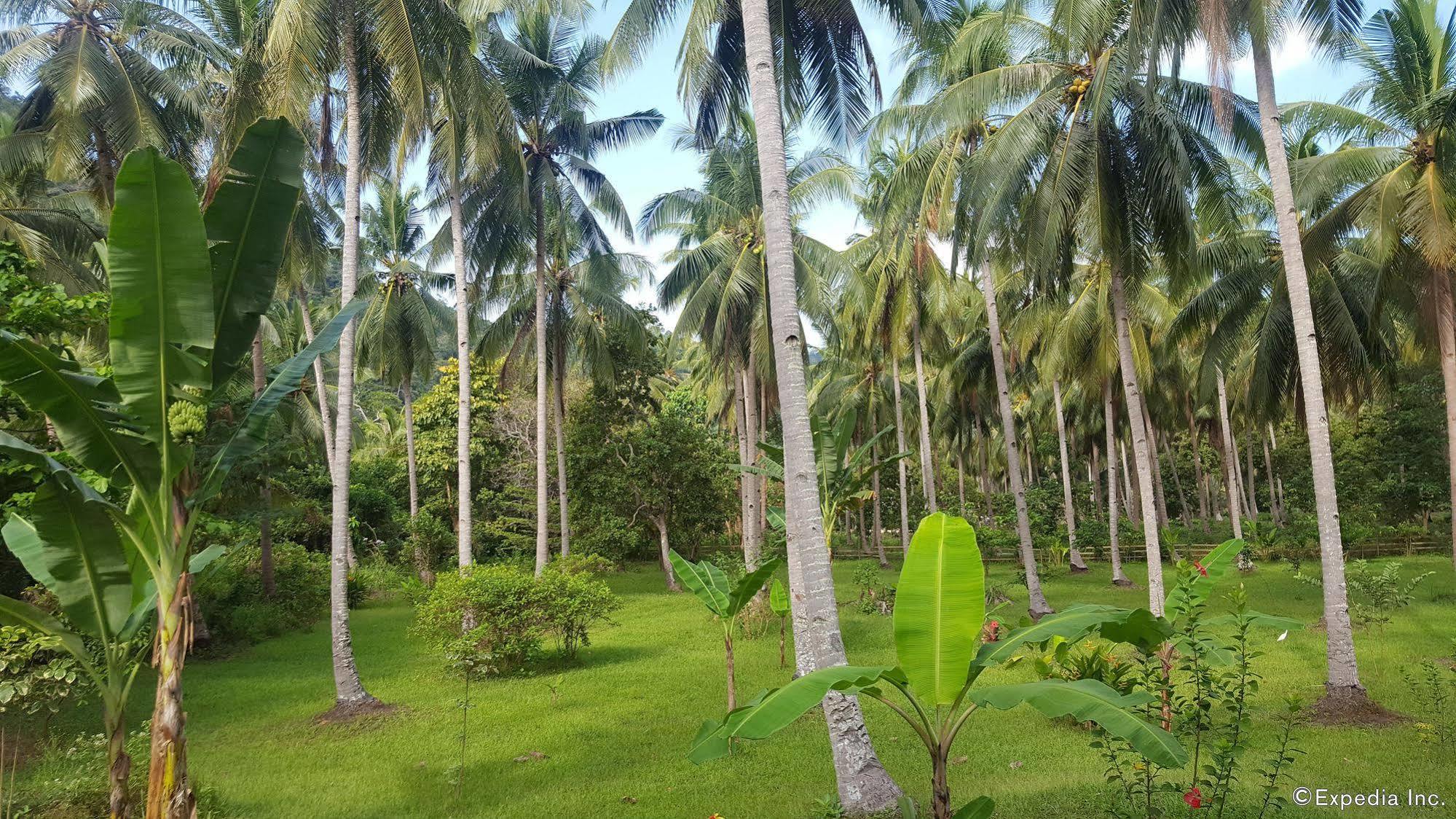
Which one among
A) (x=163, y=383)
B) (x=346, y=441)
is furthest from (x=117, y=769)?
(x=346, y=441)

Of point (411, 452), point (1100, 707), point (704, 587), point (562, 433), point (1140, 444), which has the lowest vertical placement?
point (1100, 707)

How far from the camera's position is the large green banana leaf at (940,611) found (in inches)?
154

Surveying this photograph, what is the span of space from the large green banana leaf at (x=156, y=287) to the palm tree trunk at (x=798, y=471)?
3648mm

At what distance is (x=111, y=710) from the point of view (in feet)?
14.2

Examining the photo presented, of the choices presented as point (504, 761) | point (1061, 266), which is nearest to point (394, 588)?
point (504, 761)

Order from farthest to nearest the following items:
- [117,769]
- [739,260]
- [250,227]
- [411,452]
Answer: [411,452], [739,260], [250,227], [117,769]

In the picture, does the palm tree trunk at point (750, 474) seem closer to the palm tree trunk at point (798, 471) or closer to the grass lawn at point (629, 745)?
the grass lawn at point (629, 745)

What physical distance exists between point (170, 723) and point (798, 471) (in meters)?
4.04

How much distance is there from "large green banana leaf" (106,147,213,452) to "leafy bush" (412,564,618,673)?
7.25m

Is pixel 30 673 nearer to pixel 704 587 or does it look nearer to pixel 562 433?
pixel 704 587

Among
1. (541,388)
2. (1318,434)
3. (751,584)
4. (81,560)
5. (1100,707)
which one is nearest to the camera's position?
(1100,707)

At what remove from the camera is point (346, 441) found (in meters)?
10.0

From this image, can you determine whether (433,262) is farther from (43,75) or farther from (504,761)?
(504,761)

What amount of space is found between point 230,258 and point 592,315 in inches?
760
